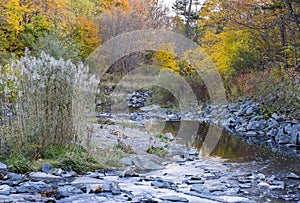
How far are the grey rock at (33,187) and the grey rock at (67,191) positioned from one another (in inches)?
6.2

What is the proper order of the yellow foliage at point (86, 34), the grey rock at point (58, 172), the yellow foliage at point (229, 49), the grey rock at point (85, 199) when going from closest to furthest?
the grey rock at point (85, 199), the grey rock at point (58, 172), the yellow foliage at point (229, 49), the yellow foliage at point (86, 34)

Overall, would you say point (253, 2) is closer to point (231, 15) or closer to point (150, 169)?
point (231, 15)

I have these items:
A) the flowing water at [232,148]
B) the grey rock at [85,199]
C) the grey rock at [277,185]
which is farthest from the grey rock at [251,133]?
the grey rock at [85,199]

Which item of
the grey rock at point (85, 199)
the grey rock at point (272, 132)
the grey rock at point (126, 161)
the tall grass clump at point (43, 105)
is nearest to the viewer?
the grey rock at point (85, 199)

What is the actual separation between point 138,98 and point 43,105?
1712 cm

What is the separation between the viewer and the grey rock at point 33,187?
391 centimetres

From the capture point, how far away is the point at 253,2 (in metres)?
12.4

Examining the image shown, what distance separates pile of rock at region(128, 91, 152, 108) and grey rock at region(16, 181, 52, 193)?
56.0 feet

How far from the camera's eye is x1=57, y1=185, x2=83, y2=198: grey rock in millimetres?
3855

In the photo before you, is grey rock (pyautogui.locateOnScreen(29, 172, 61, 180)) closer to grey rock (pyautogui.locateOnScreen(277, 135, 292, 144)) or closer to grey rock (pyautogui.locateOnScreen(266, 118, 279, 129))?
grey rock (pyautogui.locateOnScreen(277, 135, 292, 144))

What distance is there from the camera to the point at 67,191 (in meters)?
3.97

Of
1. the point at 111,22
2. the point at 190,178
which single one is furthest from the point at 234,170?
the point at 111,22

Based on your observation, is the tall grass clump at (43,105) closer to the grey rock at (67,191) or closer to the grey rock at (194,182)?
the grey rock at (67,191)

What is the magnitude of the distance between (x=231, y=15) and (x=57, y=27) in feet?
41.8
